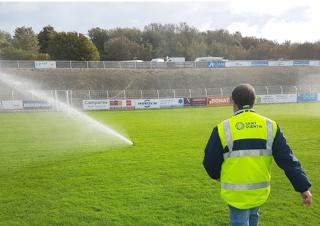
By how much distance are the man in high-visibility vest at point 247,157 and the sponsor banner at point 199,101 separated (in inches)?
1346

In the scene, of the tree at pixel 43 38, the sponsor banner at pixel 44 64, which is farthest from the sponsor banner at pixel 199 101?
the tree at pixel 43 38

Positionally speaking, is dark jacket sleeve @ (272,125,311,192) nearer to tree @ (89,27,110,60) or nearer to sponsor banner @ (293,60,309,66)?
sponsor banner @ (293,60,309,66)

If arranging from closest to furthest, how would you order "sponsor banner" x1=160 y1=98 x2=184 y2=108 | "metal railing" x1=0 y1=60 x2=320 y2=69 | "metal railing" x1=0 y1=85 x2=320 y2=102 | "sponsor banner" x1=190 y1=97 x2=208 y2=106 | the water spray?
the water spray → "metal railing" x1=0 y1=85 x2=320 y2=102 → "sponsor banner" x1=160 y1=98 x2=184 y2=108 → "sponsor banner" x1=190 y1=97 x2=208 y2=106 → "metal railing" x1=0 y1=60 x2=320 y2=69

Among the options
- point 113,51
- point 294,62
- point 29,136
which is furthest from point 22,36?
point 29,136

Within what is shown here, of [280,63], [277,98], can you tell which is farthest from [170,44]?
[277,98]

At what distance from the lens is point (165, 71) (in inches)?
2279

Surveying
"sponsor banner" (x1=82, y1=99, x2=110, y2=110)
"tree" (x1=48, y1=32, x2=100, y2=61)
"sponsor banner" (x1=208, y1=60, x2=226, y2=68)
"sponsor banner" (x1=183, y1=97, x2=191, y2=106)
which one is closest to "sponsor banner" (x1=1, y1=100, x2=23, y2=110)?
"sponsor banner" (x1=82, y1=99, x2=110, y2=110)

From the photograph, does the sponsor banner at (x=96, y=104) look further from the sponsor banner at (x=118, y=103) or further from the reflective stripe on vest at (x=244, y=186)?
the reflective stripe on vest at (x=244, y=186)

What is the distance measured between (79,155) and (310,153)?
7.55 m

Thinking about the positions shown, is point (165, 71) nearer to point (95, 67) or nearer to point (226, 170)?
point (95, 67)

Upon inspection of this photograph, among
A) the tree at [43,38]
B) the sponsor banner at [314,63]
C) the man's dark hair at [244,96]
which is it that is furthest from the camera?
the tree at [43,38]

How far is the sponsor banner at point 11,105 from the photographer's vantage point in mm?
31422

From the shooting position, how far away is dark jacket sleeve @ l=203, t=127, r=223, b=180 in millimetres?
3426

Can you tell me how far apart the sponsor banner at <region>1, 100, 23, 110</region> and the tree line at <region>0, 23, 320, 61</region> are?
40027 mm
